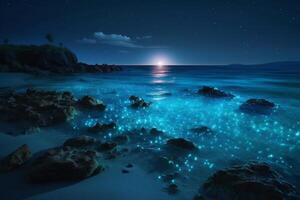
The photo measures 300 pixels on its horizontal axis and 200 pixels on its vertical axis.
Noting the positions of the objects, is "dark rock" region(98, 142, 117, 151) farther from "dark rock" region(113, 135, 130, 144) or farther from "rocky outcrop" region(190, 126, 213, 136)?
"rocky outcrop" region(190, 126, 213, 136)

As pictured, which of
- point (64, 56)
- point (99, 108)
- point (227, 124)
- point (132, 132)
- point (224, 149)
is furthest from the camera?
point (64, 56)

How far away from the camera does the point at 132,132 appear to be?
11383 millimetres

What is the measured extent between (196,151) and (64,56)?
80.4 meters

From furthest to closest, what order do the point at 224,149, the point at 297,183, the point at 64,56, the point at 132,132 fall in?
the point at 64,56 → the point at 132,132 → the point at 224,149 → the point at 297,183

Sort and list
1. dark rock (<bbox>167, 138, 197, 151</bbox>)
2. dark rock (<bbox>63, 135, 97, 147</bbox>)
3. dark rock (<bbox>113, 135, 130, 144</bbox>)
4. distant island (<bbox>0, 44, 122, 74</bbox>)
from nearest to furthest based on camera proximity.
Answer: dark rock (<bbox>63, 135, 97, 147</bbox>) < dark rock (<bbox>167, 138, 197, 151</bbox>) < dark rock (<bbox>113, 135, 130, 144</bbox>) < distant island (<bbox>0, 44, 122, 74</bbox>)

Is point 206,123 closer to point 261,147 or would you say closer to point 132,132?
point 261,147

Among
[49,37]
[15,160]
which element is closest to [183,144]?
[15,160]

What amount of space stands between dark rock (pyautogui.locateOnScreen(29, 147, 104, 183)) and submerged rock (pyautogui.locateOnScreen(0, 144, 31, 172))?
540mm

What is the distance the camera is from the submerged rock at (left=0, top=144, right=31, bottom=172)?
6609mm

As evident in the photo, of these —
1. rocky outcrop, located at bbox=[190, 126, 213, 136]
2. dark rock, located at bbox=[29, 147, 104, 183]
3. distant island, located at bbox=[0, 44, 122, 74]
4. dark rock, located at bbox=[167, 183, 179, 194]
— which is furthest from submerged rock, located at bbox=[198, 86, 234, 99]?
distant island, located at bbox=[0, 44, 122, 74]

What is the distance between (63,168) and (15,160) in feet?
6.14

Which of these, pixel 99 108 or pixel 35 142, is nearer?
pixel 35 142

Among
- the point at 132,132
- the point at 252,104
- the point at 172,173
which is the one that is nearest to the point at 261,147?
the point at 172,173

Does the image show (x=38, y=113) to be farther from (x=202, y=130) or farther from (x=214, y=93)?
(x=214, y=93)
